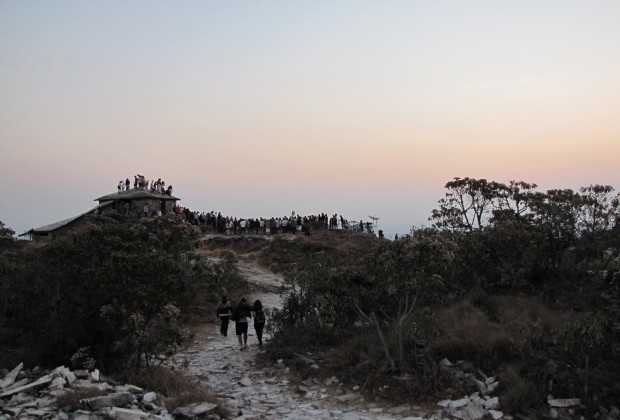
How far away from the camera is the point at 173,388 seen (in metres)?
11.6

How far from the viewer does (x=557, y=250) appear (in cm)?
2155

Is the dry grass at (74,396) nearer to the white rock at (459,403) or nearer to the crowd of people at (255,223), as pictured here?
the white rock at (459,403)

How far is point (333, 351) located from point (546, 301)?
29.9 ft

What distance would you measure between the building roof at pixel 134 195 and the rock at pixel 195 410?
3128cm

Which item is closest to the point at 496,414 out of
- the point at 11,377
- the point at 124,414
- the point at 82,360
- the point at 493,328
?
the point at 493,328

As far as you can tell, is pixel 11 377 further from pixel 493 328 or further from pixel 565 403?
pixel 493 328

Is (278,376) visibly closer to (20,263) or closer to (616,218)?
(20,263)

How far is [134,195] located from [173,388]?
30481 mm

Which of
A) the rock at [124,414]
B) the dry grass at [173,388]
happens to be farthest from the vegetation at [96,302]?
the rock at [124,414]

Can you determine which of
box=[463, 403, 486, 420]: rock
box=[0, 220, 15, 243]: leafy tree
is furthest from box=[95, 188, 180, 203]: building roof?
box=[463, 403, 486, 420]: rock

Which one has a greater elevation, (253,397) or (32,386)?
(32,386)

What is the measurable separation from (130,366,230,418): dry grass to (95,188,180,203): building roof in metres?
28.9

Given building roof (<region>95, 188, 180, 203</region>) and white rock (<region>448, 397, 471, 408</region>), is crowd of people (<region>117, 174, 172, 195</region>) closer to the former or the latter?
building roof (<region>95, 188, 180, 203</region>)

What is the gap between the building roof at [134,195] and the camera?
130 ft
